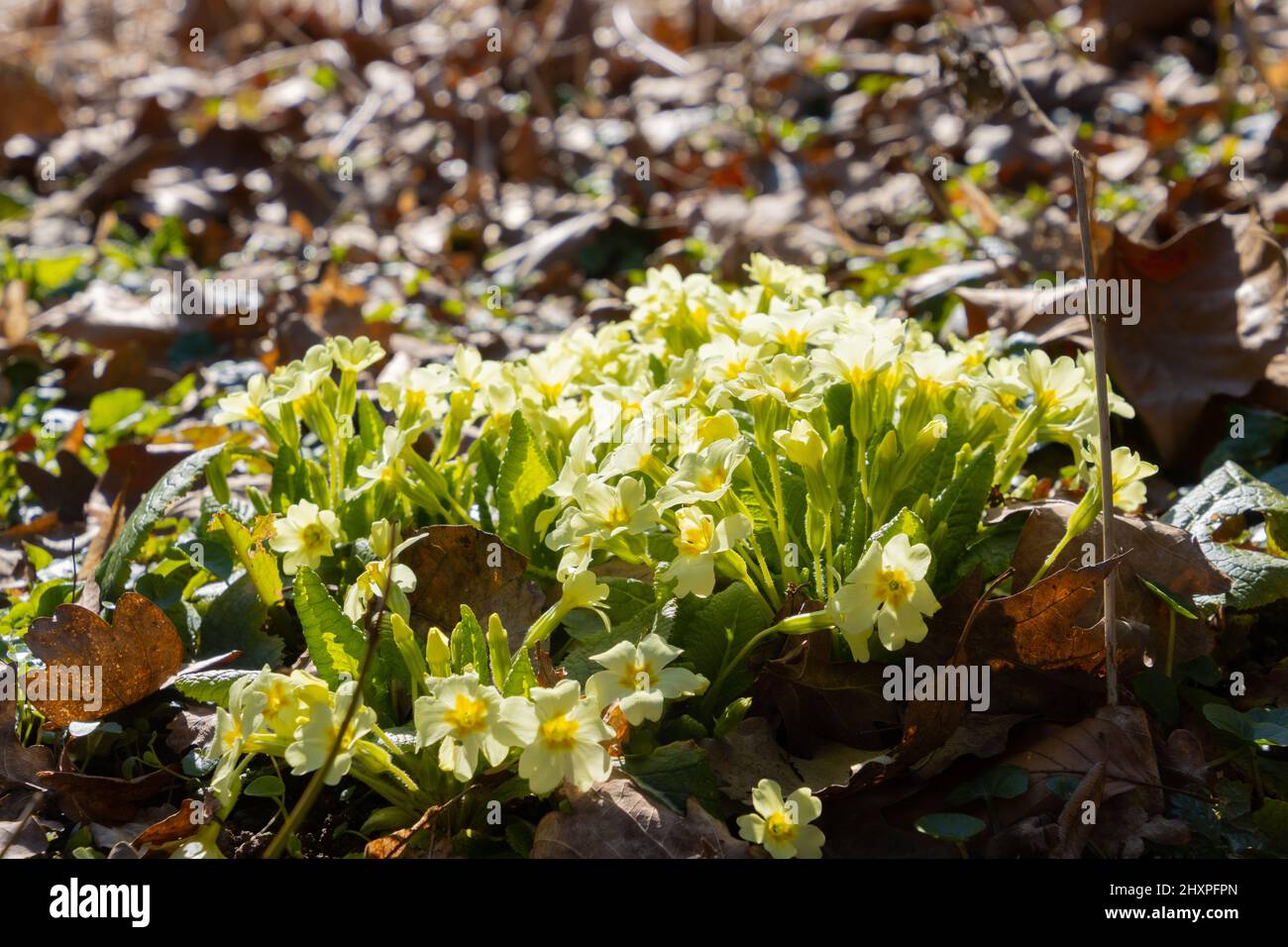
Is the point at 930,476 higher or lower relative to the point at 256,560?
higher

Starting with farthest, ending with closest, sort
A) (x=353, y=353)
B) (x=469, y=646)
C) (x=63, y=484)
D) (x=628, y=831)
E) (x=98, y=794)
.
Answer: (x=63, y=484) → (x=353, y=353) → (x=98, y=794) → (x=469, y=646) → (x=628, y=831)

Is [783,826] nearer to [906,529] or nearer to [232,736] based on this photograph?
[906,529]

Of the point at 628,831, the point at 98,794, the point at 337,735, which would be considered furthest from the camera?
the point at 98,794

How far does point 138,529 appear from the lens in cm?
203

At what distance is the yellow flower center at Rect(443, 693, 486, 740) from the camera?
1.43 meters

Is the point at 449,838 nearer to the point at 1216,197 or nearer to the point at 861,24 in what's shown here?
the point at 1216,197

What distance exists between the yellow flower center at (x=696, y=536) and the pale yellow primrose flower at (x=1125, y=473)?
1.96 ft

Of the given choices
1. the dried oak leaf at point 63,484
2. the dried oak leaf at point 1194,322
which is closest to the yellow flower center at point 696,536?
the dried oak leaf at point 1194,322

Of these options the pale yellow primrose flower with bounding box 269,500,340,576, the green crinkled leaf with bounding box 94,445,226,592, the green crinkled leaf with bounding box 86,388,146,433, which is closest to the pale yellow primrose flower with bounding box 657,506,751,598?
the pale yellow primrose flower with bounding box 269,500,340,576

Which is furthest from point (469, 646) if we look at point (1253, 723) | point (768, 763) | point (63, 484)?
point (63, 484)

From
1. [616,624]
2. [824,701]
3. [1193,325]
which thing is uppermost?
[1193,325]

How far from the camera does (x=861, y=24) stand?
5.89 meters

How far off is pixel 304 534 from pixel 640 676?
2.05 ft
